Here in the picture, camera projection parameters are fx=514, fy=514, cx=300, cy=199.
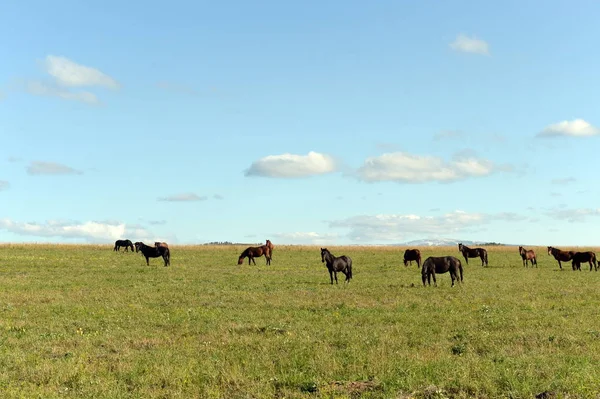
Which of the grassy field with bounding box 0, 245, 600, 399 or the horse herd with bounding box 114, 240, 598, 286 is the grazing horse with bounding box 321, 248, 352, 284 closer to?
the horse herd with bounding box 114, 240, 598, 286

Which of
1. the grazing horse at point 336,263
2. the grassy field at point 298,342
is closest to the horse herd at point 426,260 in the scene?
the grazing horse at point 336,263

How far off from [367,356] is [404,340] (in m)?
2.21

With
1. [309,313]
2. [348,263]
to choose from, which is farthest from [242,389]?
[348,263]

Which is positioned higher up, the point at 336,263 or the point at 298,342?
the point at 336,263

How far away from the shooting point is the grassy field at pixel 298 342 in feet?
31.8

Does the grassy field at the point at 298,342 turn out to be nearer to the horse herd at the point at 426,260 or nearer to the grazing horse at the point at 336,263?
the horse herd at the point at 426,260

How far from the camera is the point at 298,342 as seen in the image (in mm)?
13297

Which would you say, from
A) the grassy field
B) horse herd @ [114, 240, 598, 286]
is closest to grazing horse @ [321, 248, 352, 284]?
horse herd @ [114, 240, 598, 286]

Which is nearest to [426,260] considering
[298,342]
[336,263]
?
[336,263]

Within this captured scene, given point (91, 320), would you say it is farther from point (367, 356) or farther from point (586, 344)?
point (586, 344)

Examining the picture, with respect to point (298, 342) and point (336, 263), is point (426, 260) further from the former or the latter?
point (298, 342)

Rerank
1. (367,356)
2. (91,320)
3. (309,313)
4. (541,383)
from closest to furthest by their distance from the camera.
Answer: (541,383) < (367,356) < (91,320) < (309,313)

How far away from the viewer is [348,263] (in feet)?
92.8

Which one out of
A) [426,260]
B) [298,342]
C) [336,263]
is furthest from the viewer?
[336,263]
